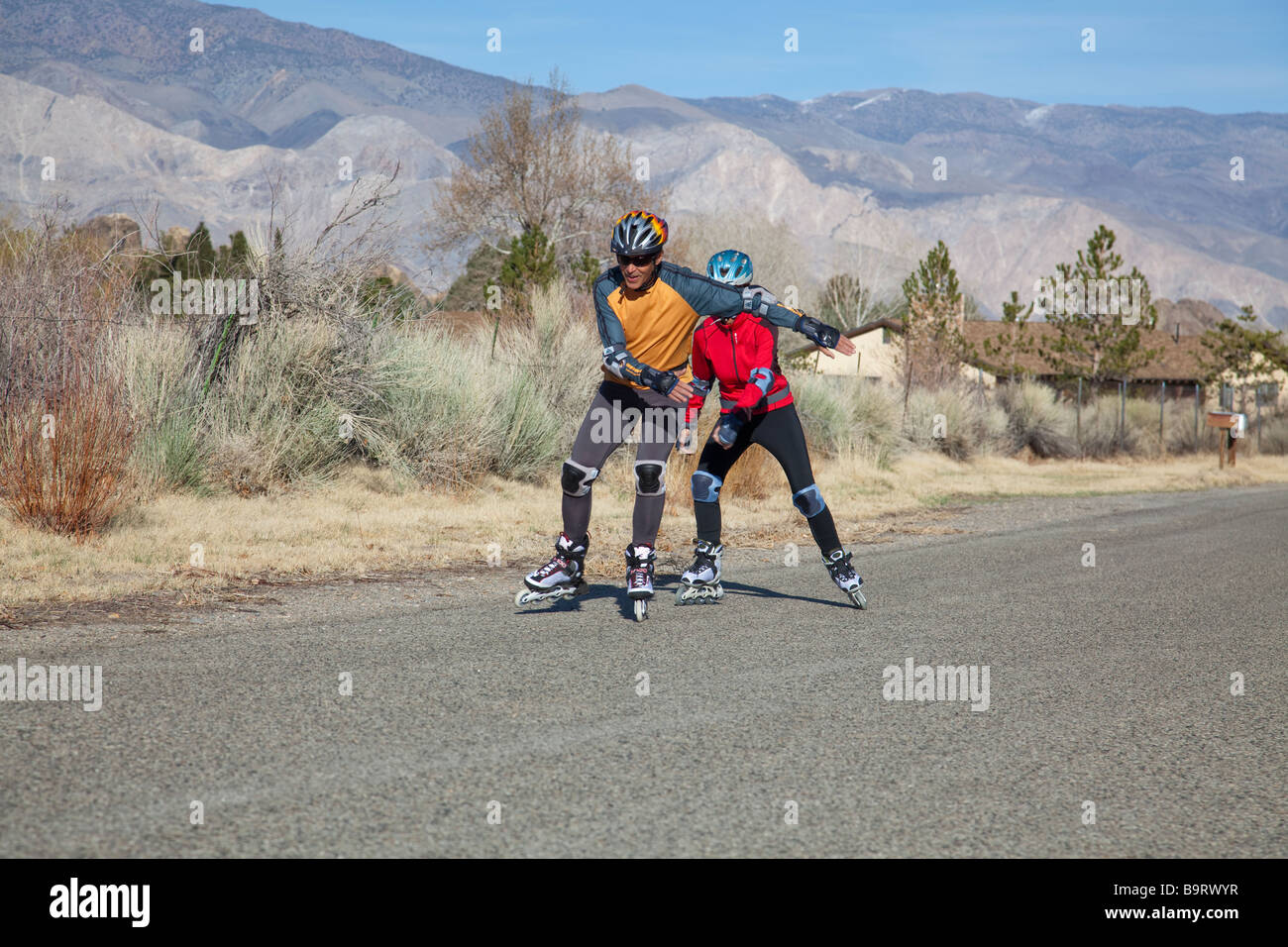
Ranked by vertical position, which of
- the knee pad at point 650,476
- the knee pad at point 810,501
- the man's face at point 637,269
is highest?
the man's face at point 637,269

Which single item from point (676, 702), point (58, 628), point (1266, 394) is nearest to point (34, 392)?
point (58, 628)

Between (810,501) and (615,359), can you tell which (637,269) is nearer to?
(615,359)

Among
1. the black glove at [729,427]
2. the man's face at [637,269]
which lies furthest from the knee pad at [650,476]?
the man's face at [637,269]

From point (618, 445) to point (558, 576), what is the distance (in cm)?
87

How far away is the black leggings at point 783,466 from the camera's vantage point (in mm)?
7289

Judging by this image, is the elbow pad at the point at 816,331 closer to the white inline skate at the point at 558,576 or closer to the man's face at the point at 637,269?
the man's face at the point at 637,269

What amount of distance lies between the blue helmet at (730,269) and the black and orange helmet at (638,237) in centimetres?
57

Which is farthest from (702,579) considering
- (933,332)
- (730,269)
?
(933,332)

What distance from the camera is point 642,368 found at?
648 cm

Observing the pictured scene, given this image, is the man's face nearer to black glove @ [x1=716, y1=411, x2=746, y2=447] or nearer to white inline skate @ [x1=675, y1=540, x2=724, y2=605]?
black glove @ [x1=716, y1=411, x2=746, y2=447]

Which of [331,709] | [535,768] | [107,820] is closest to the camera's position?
[107,820]
